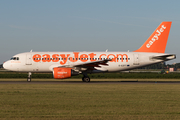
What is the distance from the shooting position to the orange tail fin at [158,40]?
33.3m

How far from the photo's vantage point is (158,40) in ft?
109

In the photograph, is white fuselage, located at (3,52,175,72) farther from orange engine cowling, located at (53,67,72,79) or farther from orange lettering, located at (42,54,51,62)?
orange engine cowling, located at (53,67,72,79)

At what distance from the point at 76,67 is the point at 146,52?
31.2ft

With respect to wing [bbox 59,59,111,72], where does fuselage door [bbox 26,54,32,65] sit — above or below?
above

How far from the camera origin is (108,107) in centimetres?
1157

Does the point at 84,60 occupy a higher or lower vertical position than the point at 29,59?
lower

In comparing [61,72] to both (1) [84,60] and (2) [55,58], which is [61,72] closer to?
(2) [55,58]

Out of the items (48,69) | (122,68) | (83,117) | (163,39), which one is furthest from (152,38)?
(83,117)

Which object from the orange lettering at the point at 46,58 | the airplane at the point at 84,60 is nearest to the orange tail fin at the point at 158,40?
the airplane at the point at 84,60

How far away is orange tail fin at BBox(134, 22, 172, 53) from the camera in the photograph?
33281mm

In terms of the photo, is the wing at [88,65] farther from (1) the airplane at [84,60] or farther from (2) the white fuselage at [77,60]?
(2) the white fuselage at [77,60]

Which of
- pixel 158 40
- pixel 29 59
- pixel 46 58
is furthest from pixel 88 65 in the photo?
pixel 158 40

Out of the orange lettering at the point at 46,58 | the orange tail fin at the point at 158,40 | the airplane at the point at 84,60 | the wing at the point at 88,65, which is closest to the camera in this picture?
the wing at the point at 88,65

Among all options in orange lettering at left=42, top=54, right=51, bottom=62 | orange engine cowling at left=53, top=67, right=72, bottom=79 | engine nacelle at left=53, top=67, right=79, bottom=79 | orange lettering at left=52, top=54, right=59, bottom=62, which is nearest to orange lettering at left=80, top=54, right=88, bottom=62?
orange lettering at left=52, top=54, right=59, bottom=62
